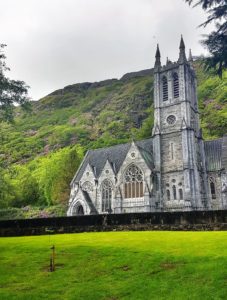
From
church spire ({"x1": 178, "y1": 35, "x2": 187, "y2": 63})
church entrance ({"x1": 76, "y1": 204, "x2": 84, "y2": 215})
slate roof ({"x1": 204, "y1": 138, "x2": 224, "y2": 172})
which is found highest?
church spire ({"x1": 178, "y1": 35, "x2": 187, "y2": 63})

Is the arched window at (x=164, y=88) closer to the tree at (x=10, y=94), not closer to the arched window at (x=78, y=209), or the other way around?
the arched window at (x=78, y=209)

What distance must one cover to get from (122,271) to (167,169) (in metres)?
38.7

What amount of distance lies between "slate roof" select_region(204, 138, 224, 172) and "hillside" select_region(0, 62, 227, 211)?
28.2 metres

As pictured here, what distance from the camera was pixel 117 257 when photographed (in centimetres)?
1453

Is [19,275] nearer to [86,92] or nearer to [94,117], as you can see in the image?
[94,117]

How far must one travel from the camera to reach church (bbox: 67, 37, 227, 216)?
4803 centimetres

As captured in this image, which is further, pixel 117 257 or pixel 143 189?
pixel 143 189

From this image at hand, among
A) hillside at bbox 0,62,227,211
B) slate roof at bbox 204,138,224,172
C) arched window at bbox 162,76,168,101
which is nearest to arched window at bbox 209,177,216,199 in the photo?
slate roof at bbox 204,138,224,172

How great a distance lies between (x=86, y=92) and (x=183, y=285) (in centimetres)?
18405

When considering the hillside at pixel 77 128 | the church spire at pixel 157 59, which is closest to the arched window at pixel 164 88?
the church spire at pixel 157 59

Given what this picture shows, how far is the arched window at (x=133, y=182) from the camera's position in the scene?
164 ft

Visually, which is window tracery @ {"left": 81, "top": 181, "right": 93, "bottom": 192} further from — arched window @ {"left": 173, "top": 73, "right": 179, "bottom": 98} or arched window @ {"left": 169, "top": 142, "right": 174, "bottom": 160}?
arched window @ {"left": 173, "top": 73, "right": 179, "bottom": 98}

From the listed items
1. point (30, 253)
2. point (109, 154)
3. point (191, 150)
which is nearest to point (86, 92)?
point (109, 154)

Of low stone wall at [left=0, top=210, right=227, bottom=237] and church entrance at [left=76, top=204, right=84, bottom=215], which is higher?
church entrance at [left=76, top=204, right=84, bottom=215]
